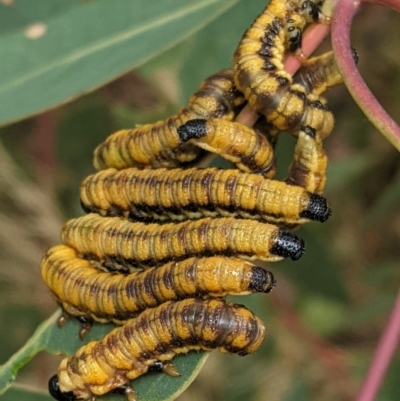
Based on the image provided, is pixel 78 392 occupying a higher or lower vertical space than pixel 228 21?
lower

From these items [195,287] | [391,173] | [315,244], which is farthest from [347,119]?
[195,287]

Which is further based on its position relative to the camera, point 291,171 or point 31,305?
point 31,305

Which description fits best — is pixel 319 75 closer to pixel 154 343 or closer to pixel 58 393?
pixel 154 343

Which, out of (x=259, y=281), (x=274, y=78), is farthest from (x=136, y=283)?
(x=274, y=78)

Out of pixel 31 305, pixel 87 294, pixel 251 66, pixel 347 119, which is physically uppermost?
pixel 251 66

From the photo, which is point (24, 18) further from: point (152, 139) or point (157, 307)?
point (157, 307)

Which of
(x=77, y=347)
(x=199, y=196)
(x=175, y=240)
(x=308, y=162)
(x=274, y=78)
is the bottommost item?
(x=77, y=347)

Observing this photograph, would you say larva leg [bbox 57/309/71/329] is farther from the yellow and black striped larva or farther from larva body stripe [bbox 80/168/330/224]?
larva body stripe [bbox 80/168/330/224]
